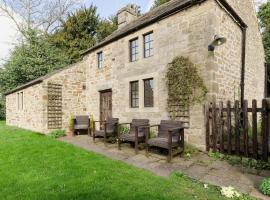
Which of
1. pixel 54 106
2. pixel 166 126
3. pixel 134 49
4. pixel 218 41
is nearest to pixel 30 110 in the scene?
pixel 54 106

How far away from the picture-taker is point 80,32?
A: 92.6 feet

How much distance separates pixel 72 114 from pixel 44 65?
12598 mm

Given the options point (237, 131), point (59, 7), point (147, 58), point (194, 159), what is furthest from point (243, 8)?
point (59, 7)

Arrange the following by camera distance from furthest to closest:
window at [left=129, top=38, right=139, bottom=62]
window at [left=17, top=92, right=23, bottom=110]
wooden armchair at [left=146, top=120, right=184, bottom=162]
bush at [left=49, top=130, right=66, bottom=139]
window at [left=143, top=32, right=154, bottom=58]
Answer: window at [left=17, top=92, right=23, bottom=110] < bush at [left=49, top=130, right=66, bottom=139] < window at [left=129, top=38, right=139, bottom=62] < window at [left=143, top=32, right=154, bottom=58] < wooden armchair at [left=146, top=120, right=184, bottom=162]

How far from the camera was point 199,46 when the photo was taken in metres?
8.51

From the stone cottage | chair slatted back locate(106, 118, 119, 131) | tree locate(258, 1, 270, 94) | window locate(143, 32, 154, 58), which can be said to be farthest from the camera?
tree locate(258, 1, 270, 94)

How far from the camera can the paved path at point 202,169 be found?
17.5 ft

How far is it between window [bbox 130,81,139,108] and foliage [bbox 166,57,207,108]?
2.28 meters

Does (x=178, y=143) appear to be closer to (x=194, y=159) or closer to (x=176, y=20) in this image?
(x=194, y=159)

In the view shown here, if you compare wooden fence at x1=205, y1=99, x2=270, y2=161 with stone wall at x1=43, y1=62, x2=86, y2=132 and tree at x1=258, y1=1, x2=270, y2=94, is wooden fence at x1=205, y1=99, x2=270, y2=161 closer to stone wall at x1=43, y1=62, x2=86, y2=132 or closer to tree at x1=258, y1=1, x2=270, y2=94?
stone wall at x1=43, y1=62, x2=86, y2=132

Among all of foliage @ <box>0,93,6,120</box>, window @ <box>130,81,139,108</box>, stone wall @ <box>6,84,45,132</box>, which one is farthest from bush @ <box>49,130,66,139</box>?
foliage @ <box>0,93,6,120</box>

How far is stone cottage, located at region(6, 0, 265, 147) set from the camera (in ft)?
27.8

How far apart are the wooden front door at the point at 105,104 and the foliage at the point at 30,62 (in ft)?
43.5

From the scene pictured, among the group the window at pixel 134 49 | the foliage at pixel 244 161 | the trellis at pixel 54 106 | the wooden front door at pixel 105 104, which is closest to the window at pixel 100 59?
the wooden front door at pixel 105 104
